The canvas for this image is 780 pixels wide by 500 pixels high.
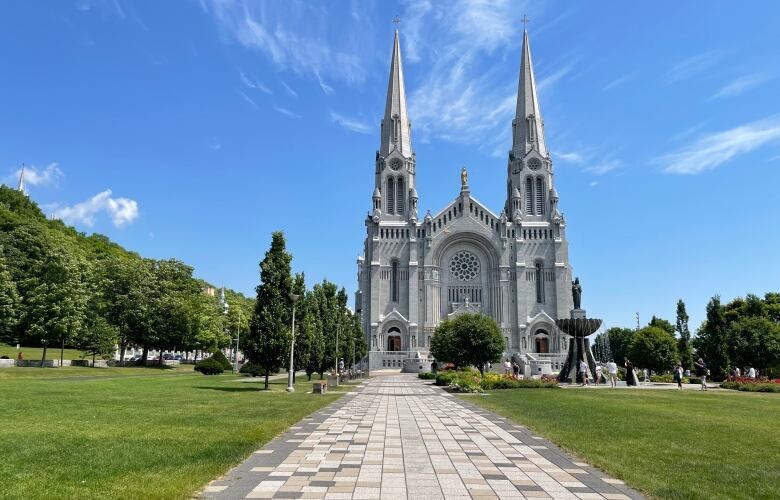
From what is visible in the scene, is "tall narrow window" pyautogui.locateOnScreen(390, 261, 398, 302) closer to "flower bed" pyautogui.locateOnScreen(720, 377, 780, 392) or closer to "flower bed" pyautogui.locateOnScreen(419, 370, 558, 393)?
"flower bed" pyautogui.locateOnScreen(419, 370, 558, 393)

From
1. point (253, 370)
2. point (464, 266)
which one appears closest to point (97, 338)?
point (253, 370)

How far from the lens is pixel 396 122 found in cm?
9456

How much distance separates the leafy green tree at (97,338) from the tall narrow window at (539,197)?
64.4 m

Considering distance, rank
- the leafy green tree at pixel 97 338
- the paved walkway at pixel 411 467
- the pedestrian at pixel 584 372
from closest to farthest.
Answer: the paved walkway at pixel 411 467 < the pedestrian at pixel 584 372 < the leafy green tree at pixel 97 338

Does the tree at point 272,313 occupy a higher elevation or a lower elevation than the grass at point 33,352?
higher

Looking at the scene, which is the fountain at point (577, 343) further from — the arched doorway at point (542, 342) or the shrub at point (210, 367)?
the arched doorway at point (542, 342)

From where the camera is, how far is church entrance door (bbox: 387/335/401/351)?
281 ft

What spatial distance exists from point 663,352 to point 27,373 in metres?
63.3

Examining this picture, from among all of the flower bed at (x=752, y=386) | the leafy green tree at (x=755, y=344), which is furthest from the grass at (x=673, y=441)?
the leafy green tree at (x=755, y=344)

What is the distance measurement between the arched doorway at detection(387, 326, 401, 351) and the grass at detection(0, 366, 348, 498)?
64537 mm

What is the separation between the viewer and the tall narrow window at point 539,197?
92.0 m

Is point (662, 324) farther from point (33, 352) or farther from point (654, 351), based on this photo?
point (33, 352)

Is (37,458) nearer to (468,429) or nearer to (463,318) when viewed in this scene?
(468,429)

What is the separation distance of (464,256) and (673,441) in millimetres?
79477
